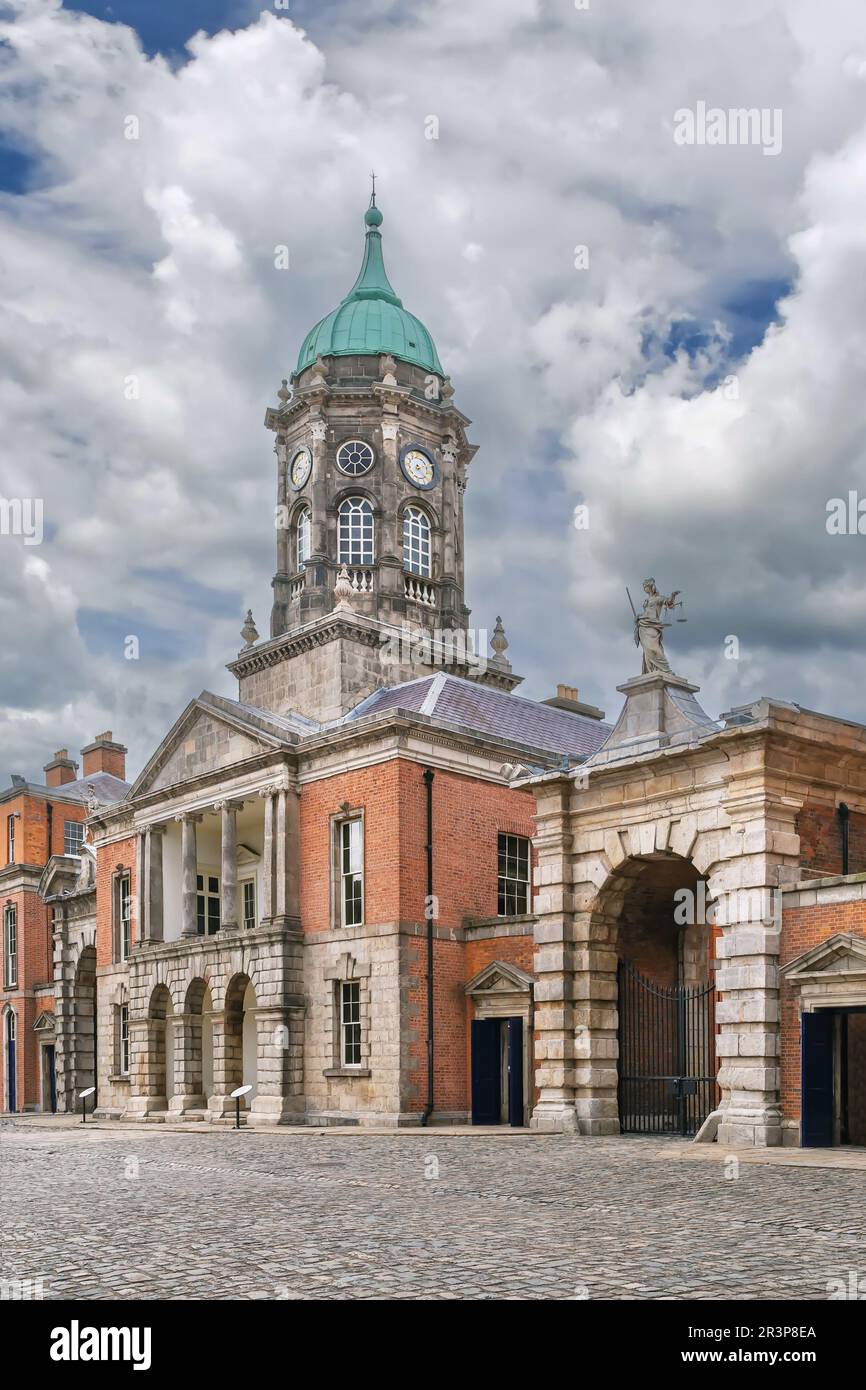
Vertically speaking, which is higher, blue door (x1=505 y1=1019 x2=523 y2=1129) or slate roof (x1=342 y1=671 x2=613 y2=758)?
slate roof (x1=342 y1=671 x2=613 y2=758)

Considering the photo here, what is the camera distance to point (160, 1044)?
37188 millimetres

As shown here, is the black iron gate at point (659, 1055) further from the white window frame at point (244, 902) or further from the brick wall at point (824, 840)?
the white window frame at point (244, 902)

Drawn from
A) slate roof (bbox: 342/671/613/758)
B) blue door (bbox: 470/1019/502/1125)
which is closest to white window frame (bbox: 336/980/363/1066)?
blue door (bbox: 470/1019/502/1125)

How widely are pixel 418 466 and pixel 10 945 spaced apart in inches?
958

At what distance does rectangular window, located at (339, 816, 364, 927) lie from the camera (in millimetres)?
30781

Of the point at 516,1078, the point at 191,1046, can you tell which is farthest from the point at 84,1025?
the point at 516,1078

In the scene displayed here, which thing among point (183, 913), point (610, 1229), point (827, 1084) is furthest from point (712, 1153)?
point (183, 913)

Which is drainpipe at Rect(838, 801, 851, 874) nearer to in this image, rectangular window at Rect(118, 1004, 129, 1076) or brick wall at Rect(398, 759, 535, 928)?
brick wall at Rect(398, 759, 535, 928)

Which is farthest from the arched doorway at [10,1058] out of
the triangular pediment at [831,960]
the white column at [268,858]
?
the triangular pediment at [831,960]

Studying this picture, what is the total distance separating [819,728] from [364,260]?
112 feet

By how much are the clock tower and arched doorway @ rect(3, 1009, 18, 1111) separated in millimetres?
17475

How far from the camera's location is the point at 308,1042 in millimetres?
31266

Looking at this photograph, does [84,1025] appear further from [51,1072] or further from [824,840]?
[824,840]
